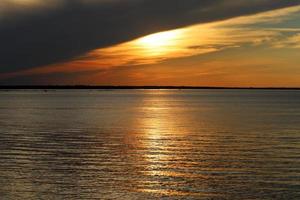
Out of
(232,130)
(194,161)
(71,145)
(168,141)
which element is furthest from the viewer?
(232,130)

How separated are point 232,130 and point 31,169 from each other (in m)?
34.7

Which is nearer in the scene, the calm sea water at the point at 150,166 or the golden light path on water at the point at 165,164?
the calm sea water at the point at 150,166

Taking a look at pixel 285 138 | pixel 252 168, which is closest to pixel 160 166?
pixel 252 168

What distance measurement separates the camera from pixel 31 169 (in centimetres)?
3259

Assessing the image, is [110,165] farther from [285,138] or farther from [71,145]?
[285,138]

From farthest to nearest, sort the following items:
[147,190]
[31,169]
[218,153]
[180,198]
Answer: [218,153] < [31,169] < [147,190] < [180,198]

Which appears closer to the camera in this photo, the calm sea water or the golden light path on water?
the calm sea water

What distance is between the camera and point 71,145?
4638 cm

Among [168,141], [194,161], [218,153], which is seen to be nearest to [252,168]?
[194,161]

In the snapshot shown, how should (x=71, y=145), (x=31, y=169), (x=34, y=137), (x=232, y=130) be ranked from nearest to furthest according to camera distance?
1. (x=31, y=169)
2. (x=71, y=145)
3. (x=34, y=137)
4. (x=232, y=130)

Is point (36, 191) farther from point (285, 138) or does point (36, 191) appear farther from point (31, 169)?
point (285, 138)

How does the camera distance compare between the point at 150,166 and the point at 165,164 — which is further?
the point at 165,164

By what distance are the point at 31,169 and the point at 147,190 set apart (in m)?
9.37

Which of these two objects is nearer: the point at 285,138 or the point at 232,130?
the point at 285,138
